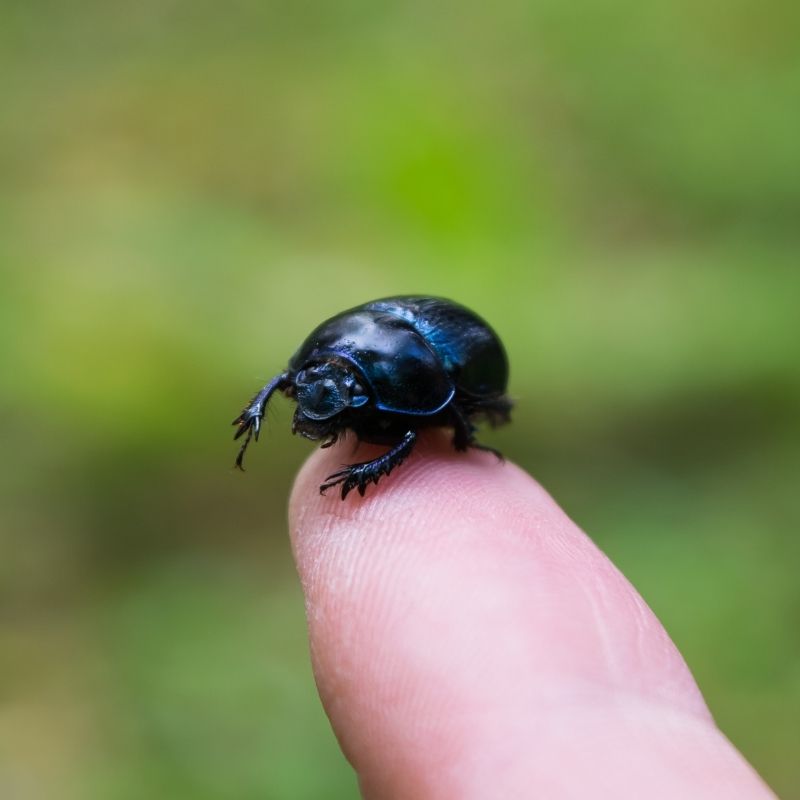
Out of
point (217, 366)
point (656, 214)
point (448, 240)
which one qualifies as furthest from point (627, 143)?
point (217, 366)

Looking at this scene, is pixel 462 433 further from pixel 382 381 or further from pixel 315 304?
pixel 315 304

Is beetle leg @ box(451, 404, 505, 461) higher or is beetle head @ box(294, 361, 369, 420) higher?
beetle head @ box(294, 361, 369, 420)

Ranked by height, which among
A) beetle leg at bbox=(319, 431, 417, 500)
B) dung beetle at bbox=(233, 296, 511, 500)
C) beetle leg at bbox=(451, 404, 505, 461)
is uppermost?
dung beetle at bbox=(233, 296, 511, 500)

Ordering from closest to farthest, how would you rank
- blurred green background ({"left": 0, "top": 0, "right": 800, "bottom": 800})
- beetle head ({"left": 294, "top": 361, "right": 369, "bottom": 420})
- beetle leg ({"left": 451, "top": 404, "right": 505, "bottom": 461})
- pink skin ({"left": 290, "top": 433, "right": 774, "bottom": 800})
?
pink skin ({"left": 290, "top": 433, "right": 774, "bottom": 800}), beetle head ({"left": 294, "top": 361, "right": 369, "bottom": 420}), beetle leg ({"left": 451, "top": 404, "right": 505, "bottom": 461}), blurred green background ({"left": 0, "top": 0, "right": 800, "bottom": 800})

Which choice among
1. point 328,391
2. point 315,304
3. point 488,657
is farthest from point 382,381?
point 315,304

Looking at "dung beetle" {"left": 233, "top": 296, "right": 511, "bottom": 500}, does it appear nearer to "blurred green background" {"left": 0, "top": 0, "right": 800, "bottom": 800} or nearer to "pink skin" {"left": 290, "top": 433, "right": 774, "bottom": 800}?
"pink skin" {"left": 290, "top": 433, "right": 774, "bottom": 800}

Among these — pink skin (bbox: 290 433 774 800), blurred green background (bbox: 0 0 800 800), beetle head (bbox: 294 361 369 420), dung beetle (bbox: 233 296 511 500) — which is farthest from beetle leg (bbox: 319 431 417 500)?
blurred green background (bbox: 0 0 800 800)

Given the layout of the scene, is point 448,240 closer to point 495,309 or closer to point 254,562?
point 495,309

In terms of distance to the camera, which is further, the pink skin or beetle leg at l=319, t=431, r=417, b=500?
beetle leg at l=319, t=431, r=417, b=500
